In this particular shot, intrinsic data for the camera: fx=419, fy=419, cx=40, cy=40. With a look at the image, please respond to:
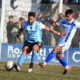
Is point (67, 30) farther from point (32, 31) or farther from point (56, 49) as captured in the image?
point (32, 31)

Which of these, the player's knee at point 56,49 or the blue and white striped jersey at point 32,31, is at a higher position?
the blue and white striped jersey at point 32,31

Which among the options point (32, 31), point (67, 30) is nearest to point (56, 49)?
point (67, 30)

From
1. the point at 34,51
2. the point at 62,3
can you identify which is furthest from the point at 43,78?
the point at 62,3

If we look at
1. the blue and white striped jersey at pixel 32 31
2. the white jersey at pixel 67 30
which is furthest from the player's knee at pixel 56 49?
the blue and white striped jersey at pixel 32 31

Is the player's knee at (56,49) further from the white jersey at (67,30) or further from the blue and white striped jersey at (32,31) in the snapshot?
the blue and white striped jersey at (32,31)

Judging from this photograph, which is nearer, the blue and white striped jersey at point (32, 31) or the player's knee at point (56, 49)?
the player's knee at point (56, 49)

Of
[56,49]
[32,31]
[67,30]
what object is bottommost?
[56,49]

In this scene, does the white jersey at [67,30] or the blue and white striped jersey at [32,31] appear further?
the blue and white striped jersey at [32,31]

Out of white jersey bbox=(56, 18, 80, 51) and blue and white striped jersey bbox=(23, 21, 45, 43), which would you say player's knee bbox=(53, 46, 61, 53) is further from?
blue and white striped jersey bbox=(23, 21, 45, 43)

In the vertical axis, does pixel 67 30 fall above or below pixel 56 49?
above

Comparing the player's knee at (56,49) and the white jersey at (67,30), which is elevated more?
the white jersey at (67,30)

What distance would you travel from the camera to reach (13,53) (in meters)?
18.8

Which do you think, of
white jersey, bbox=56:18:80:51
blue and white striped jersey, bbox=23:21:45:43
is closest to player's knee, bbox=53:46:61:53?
white jersey, bbox=56:18:80:51

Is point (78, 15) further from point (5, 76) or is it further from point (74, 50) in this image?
point (5, 76)
